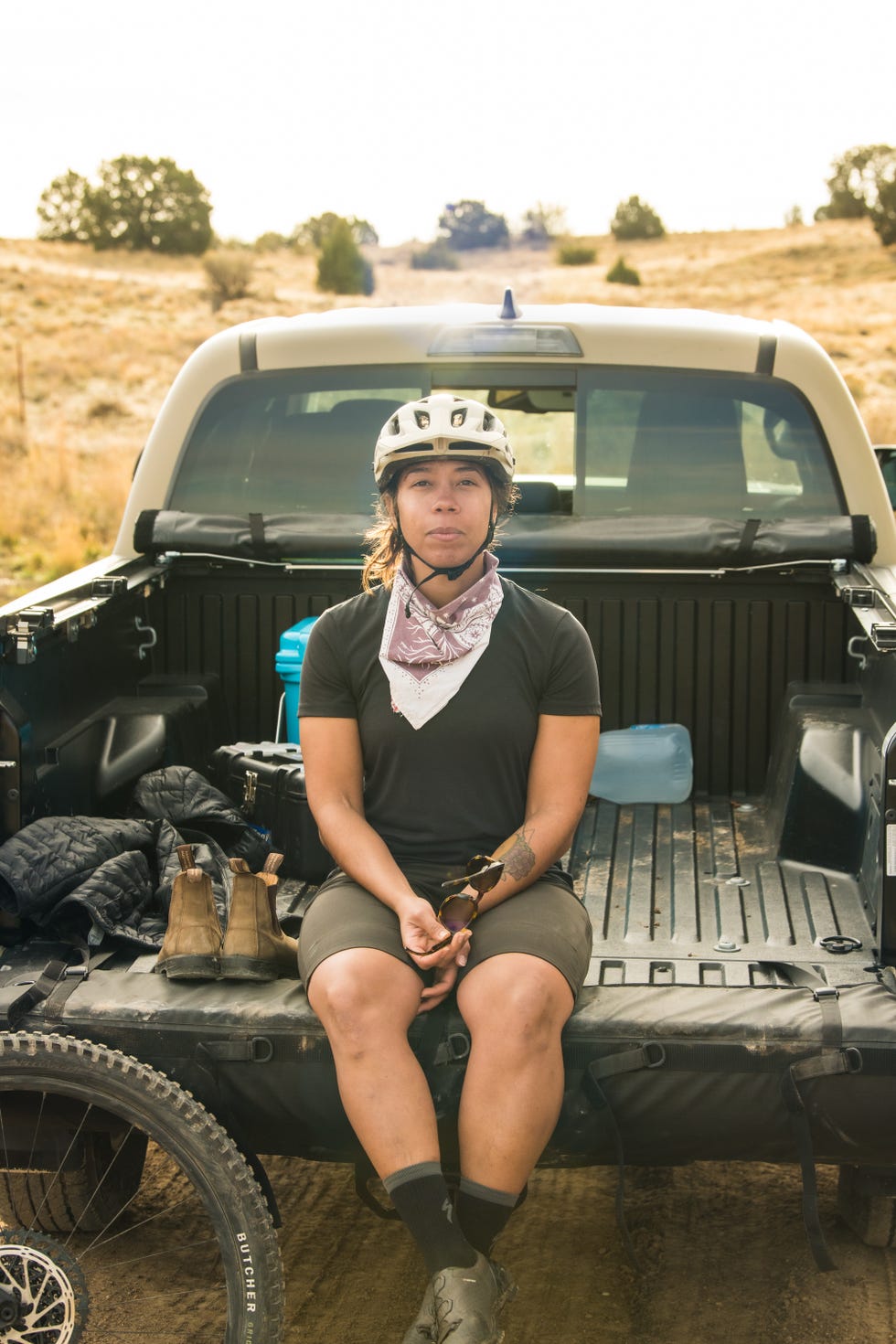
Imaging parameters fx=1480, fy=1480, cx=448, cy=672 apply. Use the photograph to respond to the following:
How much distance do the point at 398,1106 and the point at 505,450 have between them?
4.67ft

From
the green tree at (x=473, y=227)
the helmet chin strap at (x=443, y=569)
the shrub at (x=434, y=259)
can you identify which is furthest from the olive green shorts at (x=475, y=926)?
the green tree at (x=473, y=227)

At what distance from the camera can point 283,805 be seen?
391 cm

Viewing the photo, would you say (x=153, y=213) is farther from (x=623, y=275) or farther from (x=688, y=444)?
(x=688, y=444)

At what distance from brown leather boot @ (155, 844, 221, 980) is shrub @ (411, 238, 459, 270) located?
5217cm

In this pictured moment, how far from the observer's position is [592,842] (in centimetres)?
422

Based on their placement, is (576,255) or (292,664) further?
(576,255)

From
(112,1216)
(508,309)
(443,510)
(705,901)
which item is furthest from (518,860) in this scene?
(508,309)

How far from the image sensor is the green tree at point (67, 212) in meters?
45.7

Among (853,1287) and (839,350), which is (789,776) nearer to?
(853,1287)

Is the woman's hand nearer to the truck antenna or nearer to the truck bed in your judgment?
the truck bed

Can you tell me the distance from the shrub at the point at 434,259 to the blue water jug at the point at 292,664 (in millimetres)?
50527

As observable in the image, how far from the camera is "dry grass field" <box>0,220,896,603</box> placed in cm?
2241

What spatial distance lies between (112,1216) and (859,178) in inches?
1972

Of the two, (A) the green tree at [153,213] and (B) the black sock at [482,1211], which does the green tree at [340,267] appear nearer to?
(A) the green tree at [153,213]
